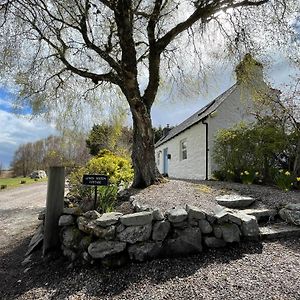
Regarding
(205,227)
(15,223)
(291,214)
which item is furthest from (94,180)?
(15,223)

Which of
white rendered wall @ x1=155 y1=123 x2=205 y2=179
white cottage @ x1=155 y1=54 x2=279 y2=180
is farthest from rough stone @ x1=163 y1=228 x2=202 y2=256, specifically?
white rendered wall @ x1=155 y1=123 x2=205 y2=179

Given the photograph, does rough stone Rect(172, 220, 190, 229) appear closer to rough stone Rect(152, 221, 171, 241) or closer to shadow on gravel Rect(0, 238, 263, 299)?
rough stone Rect(152, 221, 171, 241)

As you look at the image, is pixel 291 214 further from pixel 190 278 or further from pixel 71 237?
pixel 71 237

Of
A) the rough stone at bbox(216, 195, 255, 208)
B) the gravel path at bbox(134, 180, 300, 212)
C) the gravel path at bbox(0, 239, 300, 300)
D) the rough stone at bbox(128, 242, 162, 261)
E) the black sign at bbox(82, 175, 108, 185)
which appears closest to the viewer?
the gravel path at bbox(0, 239, 300, 300)

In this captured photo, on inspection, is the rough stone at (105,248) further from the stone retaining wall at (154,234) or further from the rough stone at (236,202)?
the rough stone at (236,202)

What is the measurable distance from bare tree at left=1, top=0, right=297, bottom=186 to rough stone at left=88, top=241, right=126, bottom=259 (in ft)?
10.6

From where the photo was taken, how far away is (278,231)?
422cm

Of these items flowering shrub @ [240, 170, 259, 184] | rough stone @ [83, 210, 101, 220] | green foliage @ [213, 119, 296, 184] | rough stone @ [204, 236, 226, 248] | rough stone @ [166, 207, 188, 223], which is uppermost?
green foliage @ [213, 119, 296, 184]

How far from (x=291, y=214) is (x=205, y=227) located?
1712 mm

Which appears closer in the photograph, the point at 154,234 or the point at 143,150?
the point at 154,234

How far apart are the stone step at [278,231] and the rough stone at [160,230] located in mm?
1431

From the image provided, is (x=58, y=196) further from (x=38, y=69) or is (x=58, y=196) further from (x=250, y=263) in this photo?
(x=38, y=69)

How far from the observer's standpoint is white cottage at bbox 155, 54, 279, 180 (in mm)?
8750

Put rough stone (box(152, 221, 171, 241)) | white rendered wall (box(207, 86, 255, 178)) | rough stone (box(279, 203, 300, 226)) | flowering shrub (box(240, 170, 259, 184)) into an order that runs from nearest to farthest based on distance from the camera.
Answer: rough stone (box(152, 221, 171, 241)) → rough stone (box(279, 203, 300, 226)) → flowering shrub (box(240, 170, 259, 184)) → white rendered wall (box(207, 86, 255, 178))
